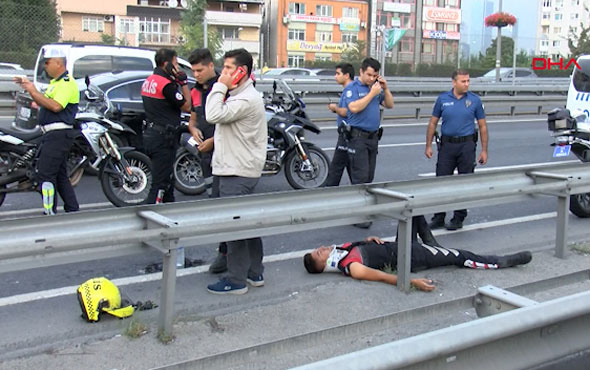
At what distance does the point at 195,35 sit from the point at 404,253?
2737cm

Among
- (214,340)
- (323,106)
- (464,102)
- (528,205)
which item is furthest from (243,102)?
(323,106)

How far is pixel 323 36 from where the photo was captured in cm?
7312

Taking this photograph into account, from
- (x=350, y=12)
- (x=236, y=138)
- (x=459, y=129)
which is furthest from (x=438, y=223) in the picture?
(x=350, y=12)

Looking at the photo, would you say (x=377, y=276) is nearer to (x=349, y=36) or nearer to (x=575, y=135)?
(x=575, y=135)

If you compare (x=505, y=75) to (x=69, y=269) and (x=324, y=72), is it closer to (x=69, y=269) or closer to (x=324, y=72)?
(x=324, y=72)

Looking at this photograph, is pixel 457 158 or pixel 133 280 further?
pixel 457 158

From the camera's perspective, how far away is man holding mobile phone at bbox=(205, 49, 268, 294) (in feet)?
16.6

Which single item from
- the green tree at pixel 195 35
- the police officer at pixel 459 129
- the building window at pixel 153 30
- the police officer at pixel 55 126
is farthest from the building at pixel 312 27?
the police officer at pixel 55 126

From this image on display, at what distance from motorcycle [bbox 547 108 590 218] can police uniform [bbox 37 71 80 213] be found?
545 centimetres

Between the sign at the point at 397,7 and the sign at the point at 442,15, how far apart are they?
260 centimetres

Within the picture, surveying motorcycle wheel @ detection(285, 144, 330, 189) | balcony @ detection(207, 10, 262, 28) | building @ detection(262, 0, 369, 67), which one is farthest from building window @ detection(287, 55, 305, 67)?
motorcycle wheel @ detection(285, 144, 330, 189)

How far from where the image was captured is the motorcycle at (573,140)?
799cm

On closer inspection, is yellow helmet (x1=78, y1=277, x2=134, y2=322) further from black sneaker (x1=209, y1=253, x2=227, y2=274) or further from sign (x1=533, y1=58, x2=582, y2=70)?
sign (x1=533, y1=58, x2=582, y2=70)

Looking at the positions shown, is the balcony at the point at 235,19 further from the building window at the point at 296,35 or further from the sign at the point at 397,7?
the sign at the point at 397,7
